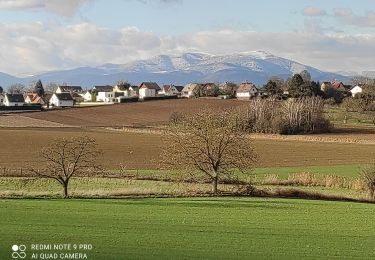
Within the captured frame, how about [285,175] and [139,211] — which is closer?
[139,211]

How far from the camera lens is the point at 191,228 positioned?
25453 mm

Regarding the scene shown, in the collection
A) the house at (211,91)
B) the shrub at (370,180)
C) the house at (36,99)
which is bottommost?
the shrub at (370,180)

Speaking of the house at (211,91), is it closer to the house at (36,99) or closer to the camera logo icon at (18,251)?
the house at (36,99)

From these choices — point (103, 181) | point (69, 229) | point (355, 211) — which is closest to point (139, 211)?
point (69, 229)


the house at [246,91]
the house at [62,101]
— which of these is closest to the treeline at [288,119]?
the house at [246,91]

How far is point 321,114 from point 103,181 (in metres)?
74.3

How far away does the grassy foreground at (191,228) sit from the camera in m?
20.6

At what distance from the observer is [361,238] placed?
81.7 feet

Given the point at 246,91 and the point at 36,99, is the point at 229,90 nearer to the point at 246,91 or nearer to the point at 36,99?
the point at 246,91

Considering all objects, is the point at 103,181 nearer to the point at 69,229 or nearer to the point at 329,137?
the point at 69,229

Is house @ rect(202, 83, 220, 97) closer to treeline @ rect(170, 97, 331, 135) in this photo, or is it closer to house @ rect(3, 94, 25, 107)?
house @ rect(3, 94, 25, 107)

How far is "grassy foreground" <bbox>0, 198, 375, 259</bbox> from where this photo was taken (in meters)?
20.6

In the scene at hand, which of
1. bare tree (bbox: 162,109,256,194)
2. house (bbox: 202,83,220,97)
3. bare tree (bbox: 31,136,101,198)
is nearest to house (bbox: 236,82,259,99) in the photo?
house (bbox: 202,83,220,97)

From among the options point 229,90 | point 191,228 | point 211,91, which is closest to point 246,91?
point 229,90
